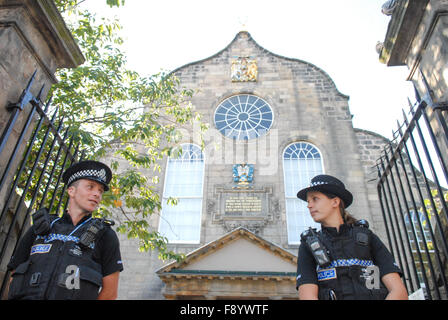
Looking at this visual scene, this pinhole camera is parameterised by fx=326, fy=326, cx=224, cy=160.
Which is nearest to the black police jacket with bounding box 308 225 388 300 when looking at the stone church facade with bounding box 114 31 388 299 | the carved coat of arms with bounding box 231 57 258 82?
the stone church facade with bounding box 114 31 388 299

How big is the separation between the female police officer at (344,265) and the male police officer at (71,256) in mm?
1503

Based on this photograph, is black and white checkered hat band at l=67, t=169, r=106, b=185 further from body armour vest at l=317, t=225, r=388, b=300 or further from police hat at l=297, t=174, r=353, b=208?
body armour vest at l=317, t=225, r=388, b=300

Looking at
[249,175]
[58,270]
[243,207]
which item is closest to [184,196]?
[243,207]

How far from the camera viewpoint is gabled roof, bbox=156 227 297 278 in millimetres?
10016

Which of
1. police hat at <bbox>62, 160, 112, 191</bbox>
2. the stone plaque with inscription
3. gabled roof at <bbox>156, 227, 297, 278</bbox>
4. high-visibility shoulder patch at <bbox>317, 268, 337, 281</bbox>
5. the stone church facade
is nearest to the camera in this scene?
high-visibility shoulder patch at <bbox>317, 268, 337, 281</bbox>

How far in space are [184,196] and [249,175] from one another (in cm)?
274

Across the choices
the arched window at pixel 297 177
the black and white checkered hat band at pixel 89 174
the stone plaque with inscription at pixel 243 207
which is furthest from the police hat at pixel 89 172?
the arched window at pixel 297 177

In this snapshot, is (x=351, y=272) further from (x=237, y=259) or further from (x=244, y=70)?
(x=244, y=70)

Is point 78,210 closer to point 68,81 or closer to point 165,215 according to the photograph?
point 68,81

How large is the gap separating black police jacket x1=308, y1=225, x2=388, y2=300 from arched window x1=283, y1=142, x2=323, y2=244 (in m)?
9.80

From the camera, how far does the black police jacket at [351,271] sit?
2273 mm

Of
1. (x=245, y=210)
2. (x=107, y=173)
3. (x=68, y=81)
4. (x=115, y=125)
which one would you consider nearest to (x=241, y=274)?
(x=245, y=210)

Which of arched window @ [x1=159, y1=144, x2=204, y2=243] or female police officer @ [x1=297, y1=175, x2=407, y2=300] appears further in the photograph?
arched window @ [x1=159, y1=144, x2=204, y2=243]
